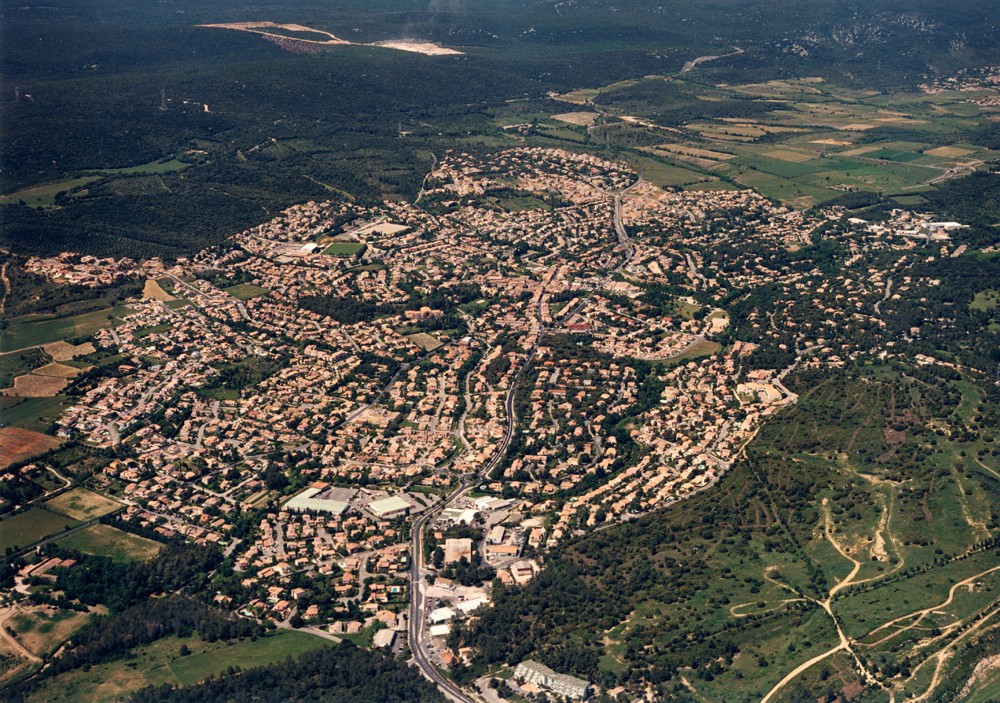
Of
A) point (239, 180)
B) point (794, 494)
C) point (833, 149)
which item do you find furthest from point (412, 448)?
point (833, 149)

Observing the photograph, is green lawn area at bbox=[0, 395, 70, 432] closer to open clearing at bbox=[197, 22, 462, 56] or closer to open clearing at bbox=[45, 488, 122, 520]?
open clearing at bbox=[45, 488, 122, 520]

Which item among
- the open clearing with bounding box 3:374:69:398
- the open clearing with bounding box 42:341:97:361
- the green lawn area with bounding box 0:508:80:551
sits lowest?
the green lawn area with bounding box 0:508:80:551

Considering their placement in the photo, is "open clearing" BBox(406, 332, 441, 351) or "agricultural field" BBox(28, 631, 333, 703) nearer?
"agricultural field" BBox(28, 631, 333, 703)

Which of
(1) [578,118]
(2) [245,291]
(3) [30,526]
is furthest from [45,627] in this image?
(1) [578,118]

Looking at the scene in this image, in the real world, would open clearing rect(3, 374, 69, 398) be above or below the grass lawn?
above

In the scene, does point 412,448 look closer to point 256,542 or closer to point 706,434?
point 256,542

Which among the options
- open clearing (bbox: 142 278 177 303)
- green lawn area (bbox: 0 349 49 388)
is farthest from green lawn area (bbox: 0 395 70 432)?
open clearing (bbox: 142 278 177 303)

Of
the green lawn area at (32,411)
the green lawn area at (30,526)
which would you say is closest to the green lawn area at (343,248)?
the green lawn area at (32,411)
